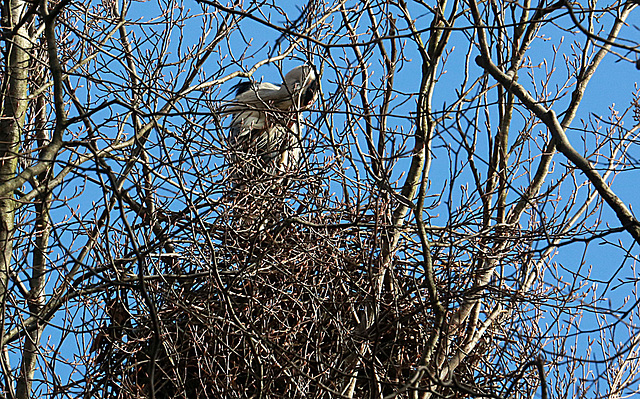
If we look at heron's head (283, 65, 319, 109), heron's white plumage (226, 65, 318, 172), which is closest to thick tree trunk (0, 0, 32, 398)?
heron's white plumage (226, 65, 318, 172)

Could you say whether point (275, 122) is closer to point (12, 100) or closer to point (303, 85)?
point (303, 85)

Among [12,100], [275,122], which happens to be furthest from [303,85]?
[12,100]

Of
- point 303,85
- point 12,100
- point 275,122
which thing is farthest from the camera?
point 12,100

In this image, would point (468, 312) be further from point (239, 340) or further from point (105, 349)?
point (105, 349)

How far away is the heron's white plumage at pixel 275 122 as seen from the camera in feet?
14.9

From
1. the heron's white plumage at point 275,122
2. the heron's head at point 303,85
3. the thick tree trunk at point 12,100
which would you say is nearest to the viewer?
the heron's white plumage at point 275,122

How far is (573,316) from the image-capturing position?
4273mm

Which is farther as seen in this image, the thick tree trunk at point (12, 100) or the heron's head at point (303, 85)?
the heron's head at point (303, 85)

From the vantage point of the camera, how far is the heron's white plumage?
4.53m

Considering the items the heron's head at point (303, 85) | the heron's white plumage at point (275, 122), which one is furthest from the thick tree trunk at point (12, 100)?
the heron's head at point (303, 85)

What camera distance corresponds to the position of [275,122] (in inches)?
175

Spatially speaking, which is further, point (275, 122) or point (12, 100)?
point (12, 100)

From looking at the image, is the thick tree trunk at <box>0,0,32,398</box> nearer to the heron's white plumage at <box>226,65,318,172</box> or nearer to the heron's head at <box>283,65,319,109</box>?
the heron's white plumage at <box>226,65,318,172</box>

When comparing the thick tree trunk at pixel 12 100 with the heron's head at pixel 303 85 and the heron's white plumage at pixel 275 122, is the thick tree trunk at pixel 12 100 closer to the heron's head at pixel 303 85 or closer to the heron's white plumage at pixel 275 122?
the heron's white plumage at pixel 275 122
